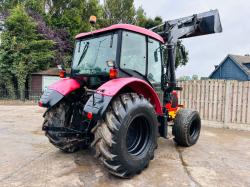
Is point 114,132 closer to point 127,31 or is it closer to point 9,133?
point 127,31

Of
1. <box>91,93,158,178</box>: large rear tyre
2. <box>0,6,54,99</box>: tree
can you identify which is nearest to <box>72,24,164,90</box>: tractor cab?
<box>91,93,158,178</box>: large rear tyre

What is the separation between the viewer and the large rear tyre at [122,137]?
10.1 ft

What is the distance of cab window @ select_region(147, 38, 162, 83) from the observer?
166 inches

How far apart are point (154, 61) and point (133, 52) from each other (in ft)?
2.04

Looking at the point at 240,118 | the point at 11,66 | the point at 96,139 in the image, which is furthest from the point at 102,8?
the point at 96,139

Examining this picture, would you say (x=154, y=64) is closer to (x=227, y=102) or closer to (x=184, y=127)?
(x=184, y=127)

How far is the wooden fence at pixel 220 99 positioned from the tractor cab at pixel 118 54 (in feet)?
13.0

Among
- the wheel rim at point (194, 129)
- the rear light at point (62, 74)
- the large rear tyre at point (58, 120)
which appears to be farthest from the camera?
the wheel rim at point (194, 129)

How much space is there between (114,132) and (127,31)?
1.57 metres

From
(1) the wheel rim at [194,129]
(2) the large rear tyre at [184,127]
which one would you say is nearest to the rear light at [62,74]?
(2) the large rear tyre at [184,127]

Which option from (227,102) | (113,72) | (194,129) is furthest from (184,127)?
(227,102)

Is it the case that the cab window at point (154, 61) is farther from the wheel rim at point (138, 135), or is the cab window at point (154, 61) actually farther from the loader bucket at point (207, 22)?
the loader bucket at point (207, 22)

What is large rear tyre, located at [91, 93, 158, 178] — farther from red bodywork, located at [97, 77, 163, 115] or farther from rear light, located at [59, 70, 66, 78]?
rear light, located at [59, 70, 66, 78]

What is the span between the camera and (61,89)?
388cm
